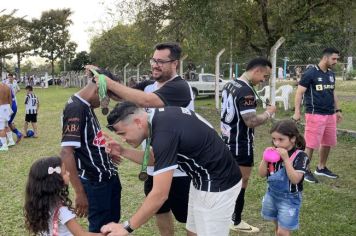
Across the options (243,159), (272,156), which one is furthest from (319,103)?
(272,156)

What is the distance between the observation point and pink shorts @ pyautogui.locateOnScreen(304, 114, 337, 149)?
21.9ft

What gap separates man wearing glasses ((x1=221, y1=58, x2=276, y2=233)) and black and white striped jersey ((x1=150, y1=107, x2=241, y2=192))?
1.67 metres

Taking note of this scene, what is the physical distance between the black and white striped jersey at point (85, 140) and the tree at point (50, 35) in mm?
55876

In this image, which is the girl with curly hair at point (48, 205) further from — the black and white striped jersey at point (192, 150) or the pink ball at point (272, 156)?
the pink ball at point (272, 156)

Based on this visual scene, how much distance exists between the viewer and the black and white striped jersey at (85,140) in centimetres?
327

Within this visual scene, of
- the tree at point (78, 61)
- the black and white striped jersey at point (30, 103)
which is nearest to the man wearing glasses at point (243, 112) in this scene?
the black and white striped jersey at point (30, 103)

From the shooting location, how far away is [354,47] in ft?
42.0

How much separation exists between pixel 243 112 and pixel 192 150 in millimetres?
2002

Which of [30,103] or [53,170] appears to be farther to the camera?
[30,103]

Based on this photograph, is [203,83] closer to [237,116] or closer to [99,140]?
[237,116]

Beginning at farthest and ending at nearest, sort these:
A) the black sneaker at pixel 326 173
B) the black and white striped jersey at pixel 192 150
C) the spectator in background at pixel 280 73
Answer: the spectator in background at pixel 280 73 < the black sneaker at pixel 326 173 < the black and white striped jersey at pixel 192 150

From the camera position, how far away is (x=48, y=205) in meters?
2.92

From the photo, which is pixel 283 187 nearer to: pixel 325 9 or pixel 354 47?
pixel 354 47

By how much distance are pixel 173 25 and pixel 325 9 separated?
5.20m
